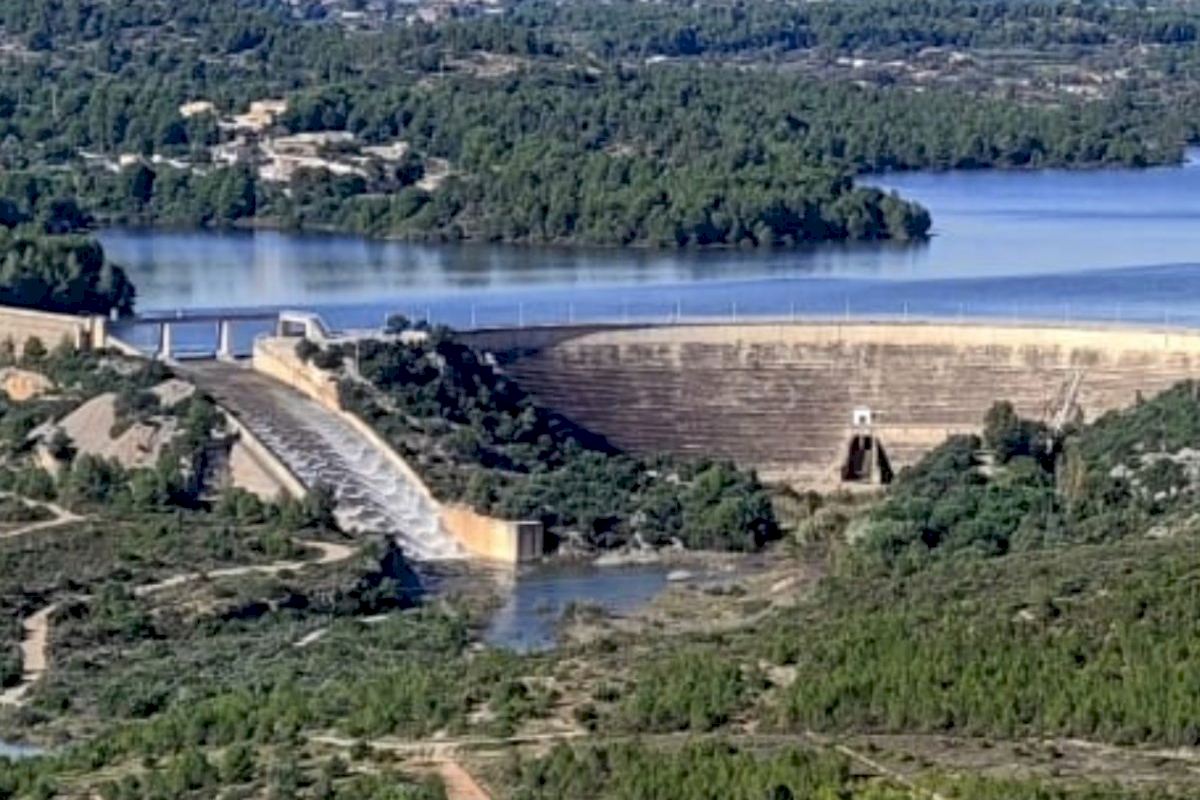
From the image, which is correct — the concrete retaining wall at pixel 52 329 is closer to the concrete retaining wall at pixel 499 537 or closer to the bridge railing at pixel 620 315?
the bridge railing at pixel 620 315

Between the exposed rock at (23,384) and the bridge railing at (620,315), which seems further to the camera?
the bridge railing at (620,315)

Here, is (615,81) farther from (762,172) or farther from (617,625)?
(617,625)

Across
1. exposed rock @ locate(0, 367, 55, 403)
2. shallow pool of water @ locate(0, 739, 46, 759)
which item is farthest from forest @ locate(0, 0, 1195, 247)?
shallow pool of water @ locate(0, 739, 46, 759)

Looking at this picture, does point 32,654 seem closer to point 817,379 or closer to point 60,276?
point 817,379

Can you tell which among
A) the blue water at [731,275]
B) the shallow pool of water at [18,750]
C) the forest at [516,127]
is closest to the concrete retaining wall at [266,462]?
the blue water at [731,275]

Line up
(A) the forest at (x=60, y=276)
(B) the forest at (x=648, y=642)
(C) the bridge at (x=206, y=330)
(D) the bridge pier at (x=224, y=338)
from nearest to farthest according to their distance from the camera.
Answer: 1. (B) the forest at (x=648, y=642)
2. (C) the bridge at (x=206, y=330)
3. (D) the bridge pier at (x=224, y=338)
4. (A) the forest at (x=60, y=276)

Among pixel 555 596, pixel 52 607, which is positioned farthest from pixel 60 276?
pixel 52 607
